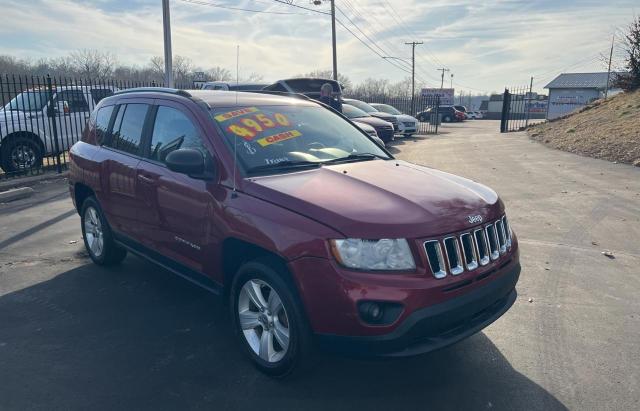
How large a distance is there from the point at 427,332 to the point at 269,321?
1.06m

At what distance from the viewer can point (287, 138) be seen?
12.5 ft

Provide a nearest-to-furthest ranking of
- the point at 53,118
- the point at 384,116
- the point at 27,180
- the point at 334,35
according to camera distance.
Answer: the point at 27,180 < the point at 53,118 < the point at 384,116 < the point at 334,35

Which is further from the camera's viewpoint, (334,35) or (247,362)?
(334,35)

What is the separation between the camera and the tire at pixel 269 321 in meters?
2.84

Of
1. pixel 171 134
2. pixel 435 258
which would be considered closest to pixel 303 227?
pixel 435 258

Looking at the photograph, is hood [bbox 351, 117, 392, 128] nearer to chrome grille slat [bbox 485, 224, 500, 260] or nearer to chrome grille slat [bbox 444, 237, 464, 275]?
chrome grille slat [bbox 485, 224, 500, 260]

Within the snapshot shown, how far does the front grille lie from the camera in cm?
272

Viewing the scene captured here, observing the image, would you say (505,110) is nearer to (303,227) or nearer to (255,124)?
(255,124)

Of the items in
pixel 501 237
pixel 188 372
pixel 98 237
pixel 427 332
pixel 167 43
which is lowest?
Answer: pixel 188 372

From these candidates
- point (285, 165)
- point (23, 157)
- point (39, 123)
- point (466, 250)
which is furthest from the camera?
point (39, 123)

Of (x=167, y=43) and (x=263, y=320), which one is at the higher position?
(x=167, y=43)

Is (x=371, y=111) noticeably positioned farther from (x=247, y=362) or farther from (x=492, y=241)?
(x=247, y=362)

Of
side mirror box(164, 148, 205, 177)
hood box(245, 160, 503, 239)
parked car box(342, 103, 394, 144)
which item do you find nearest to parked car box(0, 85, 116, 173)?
parked car box(342, 103, 394, 144)

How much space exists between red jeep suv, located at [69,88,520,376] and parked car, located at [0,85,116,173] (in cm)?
788
